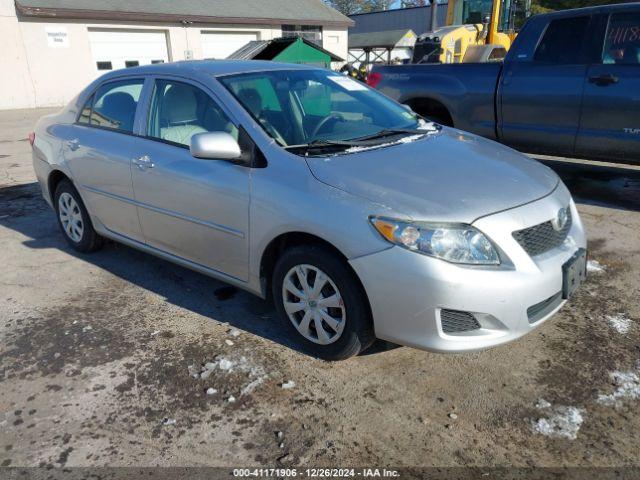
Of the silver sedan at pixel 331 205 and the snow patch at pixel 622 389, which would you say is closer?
the silver sedan at pixel 331 205

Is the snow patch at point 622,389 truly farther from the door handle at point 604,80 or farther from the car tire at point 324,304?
the door handle at point 604,80

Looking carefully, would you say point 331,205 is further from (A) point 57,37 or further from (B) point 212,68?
(A) point 57,37

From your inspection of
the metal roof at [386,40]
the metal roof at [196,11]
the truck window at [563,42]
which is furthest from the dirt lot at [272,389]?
the metal roof at [386,40]

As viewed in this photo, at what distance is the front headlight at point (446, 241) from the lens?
2686 millimetres

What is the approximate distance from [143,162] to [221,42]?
21878 millimetres

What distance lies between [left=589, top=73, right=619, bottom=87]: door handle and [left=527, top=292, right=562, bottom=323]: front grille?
3.75 m

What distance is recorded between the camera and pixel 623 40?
18.9 ft

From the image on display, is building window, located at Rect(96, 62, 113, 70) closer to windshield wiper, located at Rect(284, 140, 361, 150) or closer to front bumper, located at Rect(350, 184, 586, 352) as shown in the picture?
windshield wiper, located at Rect(284, 140, 361, 150)

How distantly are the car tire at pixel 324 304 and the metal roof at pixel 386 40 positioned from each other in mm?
25352

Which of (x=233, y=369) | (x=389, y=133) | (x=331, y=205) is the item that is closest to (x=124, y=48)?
(x=389, y=133)

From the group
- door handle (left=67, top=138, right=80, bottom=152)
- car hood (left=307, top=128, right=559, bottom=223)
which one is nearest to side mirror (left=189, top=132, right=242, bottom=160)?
car hood (left=307, top=128, right=559, bottom=223)

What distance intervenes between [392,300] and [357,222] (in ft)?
1.40

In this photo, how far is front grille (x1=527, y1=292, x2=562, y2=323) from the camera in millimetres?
2840

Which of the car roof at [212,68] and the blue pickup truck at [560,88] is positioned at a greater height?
the car roof at [212,68]
